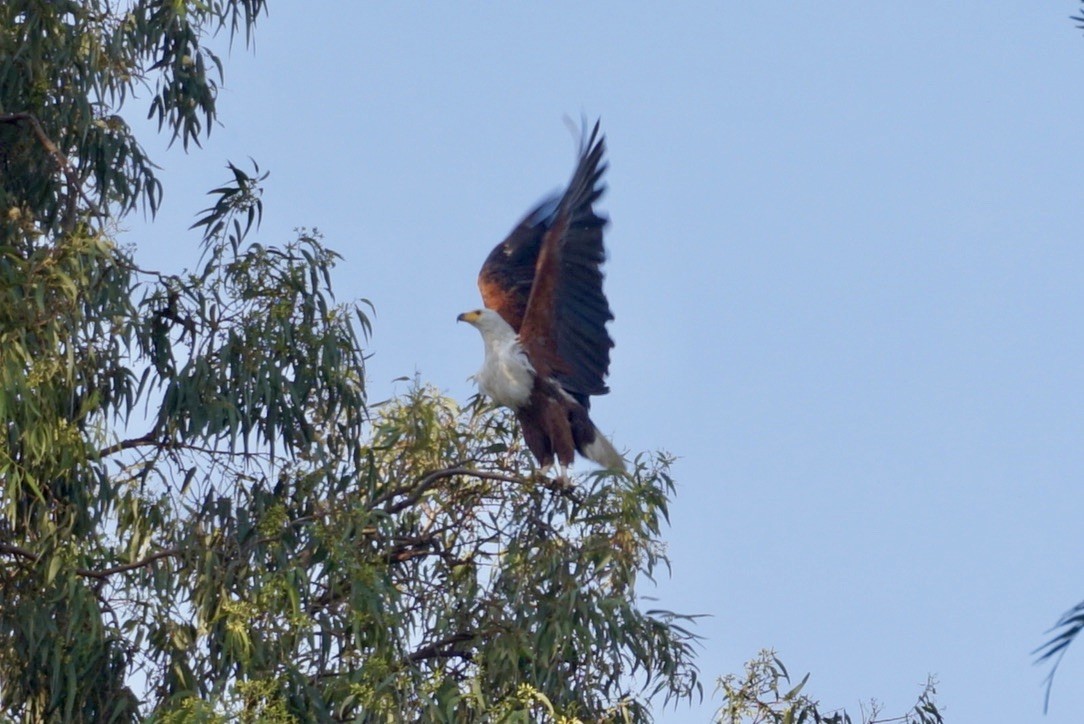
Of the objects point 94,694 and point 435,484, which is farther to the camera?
point 435,484

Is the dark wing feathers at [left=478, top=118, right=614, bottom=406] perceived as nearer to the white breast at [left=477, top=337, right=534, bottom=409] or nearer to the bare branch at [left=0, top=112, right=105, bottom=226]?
the white breast at [left=477, top=337, right=534, bottom=409]

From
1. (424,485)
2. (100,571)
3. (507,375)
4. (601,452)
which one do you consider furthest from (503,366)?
(100,571)

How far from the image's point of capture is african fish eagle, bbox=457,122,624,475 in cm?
514

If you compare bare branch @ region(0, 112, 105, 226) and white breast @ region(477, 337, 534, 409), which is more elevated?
bare branch @ region(0, 112, 105, 226)

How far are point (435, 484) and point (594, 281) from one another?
1055mm

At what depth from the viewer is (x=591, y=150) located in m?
5.32

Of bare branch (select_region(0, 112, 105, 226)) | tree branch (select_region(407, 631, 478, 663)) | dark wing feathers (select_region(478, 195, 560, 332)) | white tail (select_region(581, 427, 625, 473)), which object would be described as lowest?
tree branch (select_region(407, 631, 478, 663))

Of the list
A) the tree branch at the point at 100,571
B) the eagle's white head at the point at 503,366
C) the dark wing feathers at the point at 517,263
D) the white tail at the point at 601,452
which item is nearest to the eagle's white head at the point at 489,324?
the eagle's white head at the point at 503,366

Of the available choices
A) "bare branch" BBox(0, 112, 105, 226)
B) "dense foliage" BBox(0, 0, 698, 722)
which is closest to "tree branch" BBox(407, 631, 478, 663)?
"dense foliage" BBox(0, 0, 698, 722)

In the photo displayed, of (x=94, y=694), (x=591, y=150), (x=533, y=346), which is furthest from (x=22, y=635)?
(x=591, y=150)

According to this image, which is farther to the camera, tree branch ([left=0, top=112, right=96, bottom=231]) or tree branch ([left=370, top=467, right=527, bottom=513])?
tree branch ([left=0, top=112, right=96, bottom=231])

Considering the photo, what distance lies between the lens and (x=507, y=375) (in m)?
5.13

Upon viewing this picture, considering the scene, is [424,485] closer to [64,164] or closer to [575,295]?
[575,295]

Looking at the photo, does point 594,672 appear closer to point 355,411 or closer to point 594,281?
point 355,411
